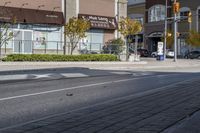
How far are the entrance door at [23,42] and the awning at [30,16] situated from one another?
1.25 m

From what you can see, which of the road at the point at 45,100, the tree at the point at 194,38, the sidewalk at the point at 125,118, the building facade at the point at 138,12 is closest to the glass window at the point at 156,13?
the building facade at the point at 138,12

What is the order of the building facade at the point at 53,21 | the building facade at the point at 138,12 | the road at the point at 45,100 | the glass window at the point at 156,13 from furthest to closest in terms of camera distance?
the building facade at the point at 138,12
the glass window at the point at 156,13
the building facade at the point at 53,21
the road at the point at 45,100

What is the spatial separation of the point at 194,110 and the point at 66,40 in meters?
37.8

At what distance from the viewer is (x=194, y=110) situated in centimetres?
1095

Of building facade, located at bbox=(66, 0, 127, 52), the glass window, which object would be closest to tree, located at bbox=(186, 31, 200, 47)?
the glass window

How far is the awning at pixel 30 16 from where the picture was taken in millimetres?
42844

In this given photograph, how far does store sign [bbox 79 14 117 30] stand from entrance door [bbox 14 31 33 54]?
6888 mm

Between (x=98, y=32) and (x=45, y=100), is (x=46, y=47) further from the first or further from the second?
(x=45, y=100)

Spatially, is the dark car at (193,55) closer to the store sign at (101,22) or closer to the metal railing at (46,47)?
the store sign at (101,22)

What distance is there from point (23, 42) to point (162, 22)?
171 feet

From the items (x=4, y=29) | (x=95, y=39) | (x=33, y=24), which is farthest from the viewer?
(x=95, y=39)

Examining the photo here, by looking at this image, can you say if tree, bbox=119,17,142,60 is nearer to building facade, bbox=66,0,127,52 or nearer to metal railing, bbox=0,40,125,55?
metal railing, bbox=0,40,125,55

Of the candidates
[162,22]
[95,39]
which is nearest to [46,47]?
[95,39]

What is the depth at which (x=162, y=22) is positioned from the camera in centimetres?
9238
